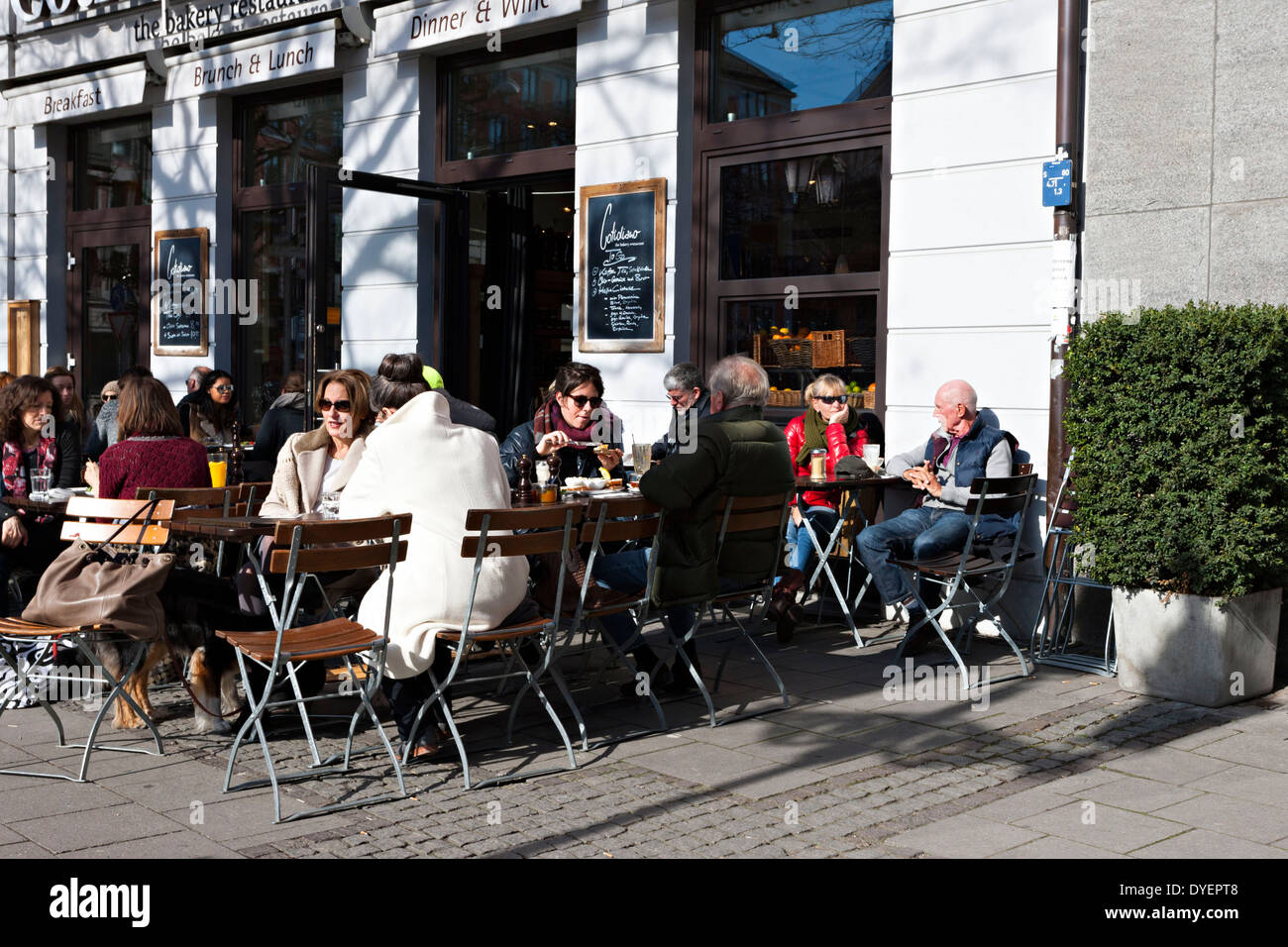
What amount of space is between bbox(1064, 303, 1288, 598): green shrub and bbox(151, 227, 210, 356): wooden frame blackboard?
30.2 feet

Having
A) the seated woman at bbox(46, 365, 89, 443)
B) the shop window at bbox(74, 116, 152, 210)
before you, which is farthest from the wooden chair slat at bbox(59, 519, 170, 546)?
the shop window at bbox(74, 116, 152, 210)

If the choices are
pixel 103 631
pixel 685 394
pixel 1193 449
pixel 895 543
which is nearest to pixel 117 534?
pixel 103 631

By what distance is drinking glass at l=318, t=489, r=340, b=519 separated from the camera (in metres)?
5.97

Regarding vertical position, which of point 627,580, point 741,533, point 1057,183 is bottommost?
point 627,580

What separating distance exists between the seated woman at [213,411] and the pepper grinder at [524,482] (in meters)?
3.62

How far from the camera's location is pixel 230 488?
239 inches

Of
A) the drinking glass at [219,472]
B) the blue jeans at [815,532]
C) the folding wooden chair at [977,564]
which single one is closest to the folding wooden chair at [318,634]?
the drinking glass at [219,472]

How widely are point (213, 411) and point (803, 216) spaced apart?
432 centimetres

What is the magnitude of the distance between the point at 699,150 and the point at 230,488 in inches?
184

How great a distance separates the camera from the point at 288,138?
485 inches

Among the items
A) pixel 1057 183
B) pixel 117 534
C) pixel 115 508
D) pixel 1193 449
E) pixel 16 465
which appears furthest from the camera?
pixel 16 465

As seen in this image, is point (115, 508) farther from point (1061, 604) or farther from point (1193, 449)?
point (1061, 604)
